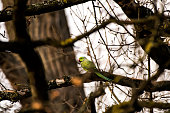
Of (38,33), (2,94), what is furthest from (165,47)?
(38,33)

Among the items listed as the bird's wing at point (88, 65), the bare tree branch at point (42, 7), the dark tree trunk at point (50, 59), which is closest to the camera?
the bare tree branch at point (42, 7)

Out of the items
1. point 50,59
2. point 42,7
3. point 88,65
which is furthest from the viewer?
point 50,59

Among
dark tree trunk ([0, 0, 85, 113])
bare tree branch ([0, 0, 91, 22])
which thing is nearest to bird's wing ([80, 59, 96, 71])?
dark tree trunk ([0, 0, 85, 113])

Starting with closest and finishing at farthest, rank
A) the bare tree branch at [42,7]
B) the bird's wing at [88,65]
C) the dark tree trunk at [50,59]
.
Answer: the bare tree branch at [42,7], the bird's wing at [88,65], the dark tree trunk at [50,59]

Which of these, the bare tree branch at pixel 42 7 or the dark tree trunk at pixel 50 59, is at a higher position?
the bare tree branch at pixel 42 7

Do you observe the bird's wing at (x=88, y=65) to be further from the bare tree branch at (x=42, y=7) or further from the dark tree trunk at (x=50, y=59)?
the bare tree branch at (x=42, y=7)

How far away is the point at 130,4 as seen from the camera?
133 inches

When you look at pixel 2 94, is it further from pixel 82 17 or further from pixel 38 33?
pixel 38 33

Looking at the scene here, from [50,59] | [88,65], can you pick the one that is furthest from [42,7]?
[50,59]

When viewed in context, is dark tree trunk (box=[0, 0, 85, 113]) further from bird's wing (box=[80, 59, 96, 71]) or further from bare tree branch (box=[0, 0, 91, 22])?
bare tree branch (box=[0, 0, 91, 22])

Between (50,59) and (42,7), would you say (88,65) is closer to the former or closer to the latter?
(42,7)

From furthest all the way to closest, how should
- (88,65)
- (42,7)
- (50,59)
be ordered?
(50,59) → (88,65) → (42,7)

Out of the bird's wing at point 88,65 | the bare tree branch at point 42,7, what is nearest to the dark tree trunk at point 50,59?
the bird's wing at point 88,65

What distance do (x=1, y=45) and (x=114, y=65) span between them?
234 centimetres
